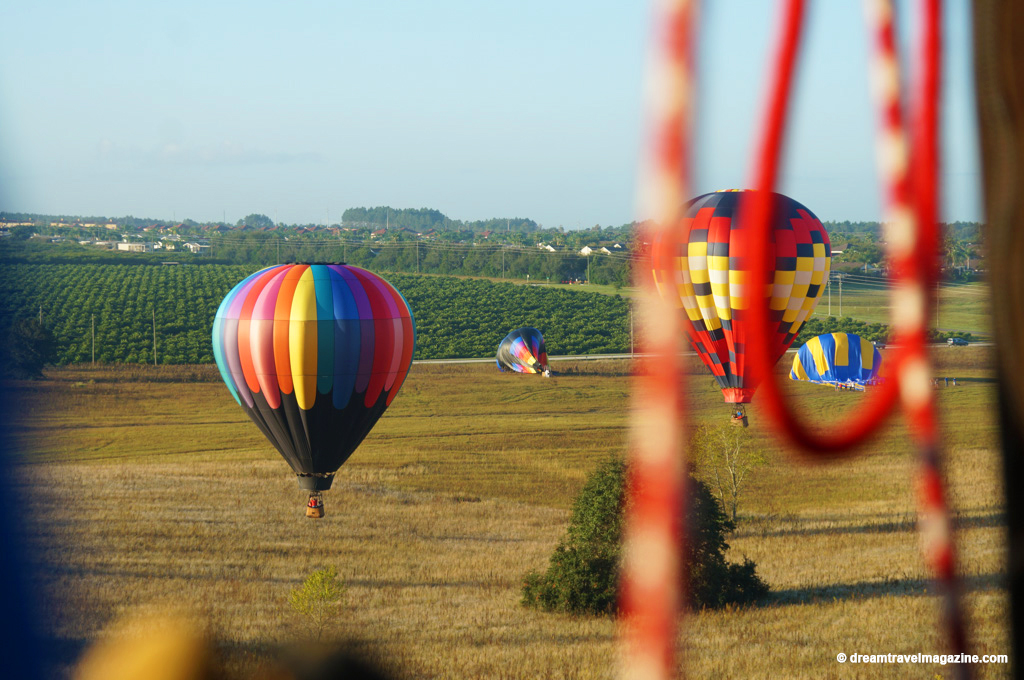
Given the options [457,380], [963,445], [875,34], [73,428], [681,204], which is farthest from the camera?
[457,380]

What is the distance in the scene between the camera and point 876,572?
21531 mm

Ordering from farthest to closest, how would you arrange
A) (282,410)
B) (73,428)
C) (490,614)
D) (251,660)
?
(73,428)
(282,410)
(490,614)
(251,660)

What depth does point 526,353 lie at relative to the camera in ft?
189

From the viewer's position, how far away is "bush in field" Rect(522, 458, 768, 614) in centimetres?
2003

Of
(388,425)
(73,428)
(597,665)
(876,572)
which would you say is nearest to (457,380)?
(388,425)

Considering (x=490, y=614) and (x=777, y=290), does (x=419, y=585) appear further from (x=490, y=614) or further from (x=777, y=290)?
(x=777, y=290)

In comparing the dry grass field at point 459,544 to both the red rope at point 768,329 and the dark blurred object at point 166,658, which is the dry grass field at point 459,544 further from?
the red rope at point 768,329

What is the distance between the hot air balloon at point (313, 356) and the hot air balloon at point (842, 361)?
96.5 feet

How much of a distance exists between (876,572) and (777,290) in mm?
8801

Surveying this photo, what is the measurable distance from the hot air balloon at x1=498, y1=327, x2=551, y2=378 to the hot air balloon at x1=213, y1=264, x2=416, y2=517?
32.8m

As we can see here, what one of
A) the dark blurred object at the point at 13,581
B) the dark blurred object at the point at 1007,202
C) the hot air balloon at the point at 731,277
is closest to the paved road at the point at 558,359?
the hot air balloon at the point at 731,277

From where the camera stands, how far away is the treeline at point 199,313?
65.8 m

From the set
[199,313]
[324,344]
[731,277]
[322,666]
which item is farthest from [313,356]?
[199,313]

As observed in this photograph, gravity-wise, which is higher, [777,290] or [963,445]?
[777,290]
